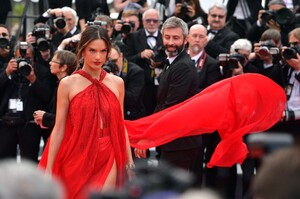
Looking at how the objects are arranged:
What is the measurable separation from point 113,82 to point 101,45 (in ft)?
1.10

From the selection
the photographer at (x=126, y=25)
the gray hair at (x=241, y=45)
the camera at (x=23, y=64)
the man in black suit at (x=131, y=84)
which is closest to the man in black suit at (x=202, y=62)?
the gray hair at (x=241, y=45)

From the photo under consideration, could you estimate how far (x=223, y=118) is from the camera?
29.8ft

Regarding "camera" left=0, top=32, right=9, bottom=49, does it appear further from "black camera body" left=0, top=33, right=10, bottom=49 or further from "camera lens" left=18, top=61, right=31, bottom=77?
"camera lens" left=18, top=61, right=31, bottom=77

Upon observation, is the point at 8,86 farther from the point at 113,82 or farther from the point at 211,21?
the point at 113,82

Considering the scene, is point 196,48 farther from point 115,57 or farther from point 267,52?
point 115,57

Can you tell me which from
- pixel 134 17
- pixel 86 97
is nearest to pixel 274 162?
pixel 86 97

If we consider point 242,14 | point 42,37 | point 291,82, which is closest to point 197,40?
point 291,82

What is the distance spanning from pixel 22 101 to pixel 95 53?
336cm

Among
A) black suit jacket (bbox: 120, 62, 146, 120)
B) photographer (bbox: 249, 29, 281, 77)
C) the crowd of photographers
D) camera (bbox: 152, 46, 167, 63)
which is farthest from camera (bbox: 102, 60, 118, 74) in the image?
photographer (bbox: 249, 29, 281, 77)

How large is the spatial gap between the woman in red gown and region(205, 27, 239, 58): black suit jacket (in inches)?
148

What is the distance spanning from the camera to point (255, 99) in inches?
364

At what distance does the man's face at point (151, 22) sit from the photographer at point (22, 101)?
4.83 feet

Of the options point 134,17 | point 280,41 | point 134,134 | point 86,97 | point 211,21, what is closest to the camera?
point 86,97

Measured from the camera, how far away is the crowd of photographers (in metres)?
10.1
